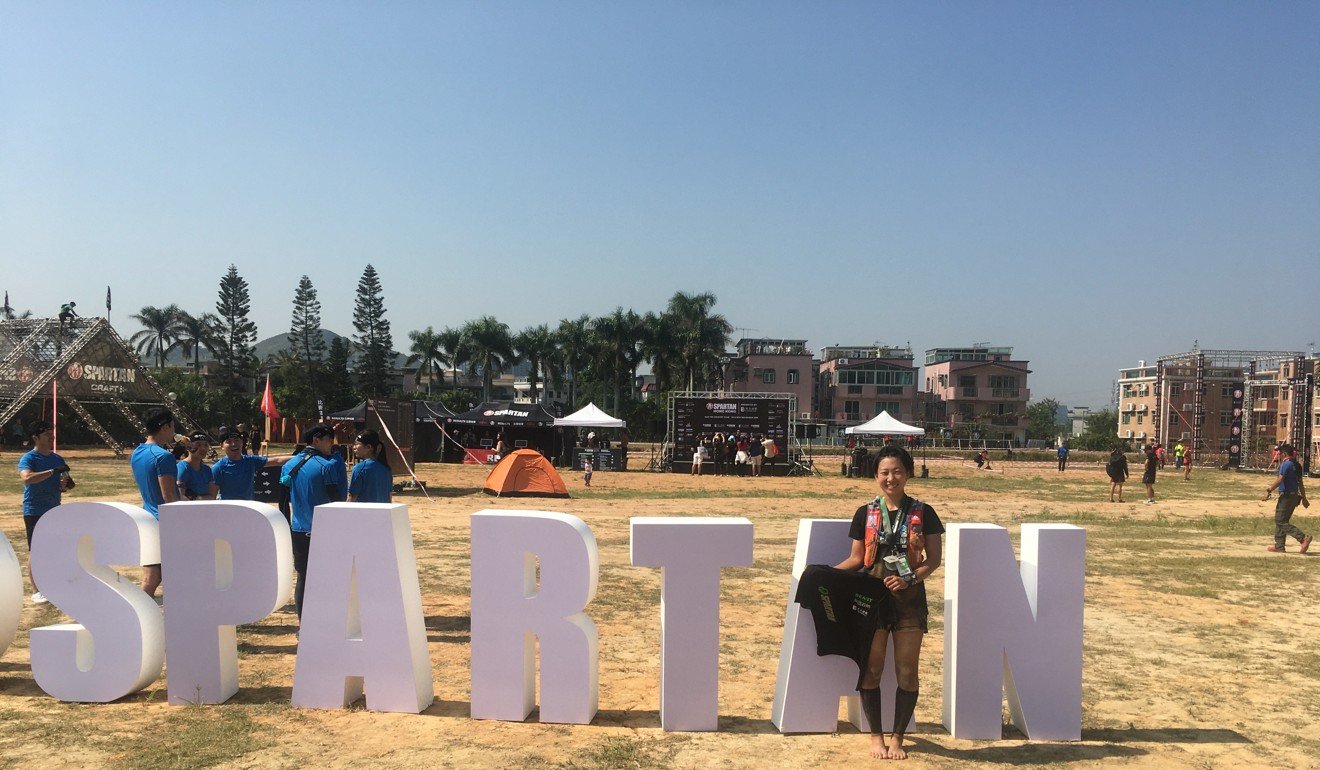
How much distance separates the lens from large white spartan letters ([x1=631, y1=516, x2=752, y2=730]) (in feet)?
16.0

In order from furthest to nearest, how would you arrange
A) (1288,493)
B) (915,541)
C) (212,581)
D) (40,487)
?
1. (1288,493)
2. (40,487)
3. (212,581)
4. (915,541)

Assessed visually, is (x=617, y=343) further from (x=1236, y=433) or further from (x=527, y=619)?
(x=527, y=619)

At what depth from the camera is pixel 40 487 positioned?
7.03 m

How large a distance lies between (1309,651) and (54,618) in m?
10.9

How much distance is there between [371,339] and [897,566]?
→ 211ft

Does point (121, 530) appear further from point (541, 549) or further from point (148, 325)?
point (148, 325)

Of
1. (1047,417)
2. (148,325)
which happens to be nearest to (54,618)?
(148,325)

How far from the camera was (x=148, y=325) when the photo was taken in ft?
269

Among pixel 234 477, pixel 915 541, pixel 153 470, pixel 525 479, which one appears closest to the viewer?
pixel 915 541

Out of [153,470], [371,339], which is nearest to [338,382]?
[371,339]

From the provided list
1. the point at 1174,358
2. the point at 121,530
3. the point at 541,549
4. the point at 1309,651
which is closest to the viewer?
the point at 541,549


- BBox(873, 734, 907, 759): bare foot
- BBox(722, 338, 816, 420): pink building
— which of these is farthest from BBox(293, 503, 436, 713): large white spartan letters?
BBox(722, 338, 816, 420): pink building

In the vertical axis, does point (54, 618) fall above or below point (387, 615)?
below

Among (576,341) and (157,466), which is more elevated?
(576,341)
